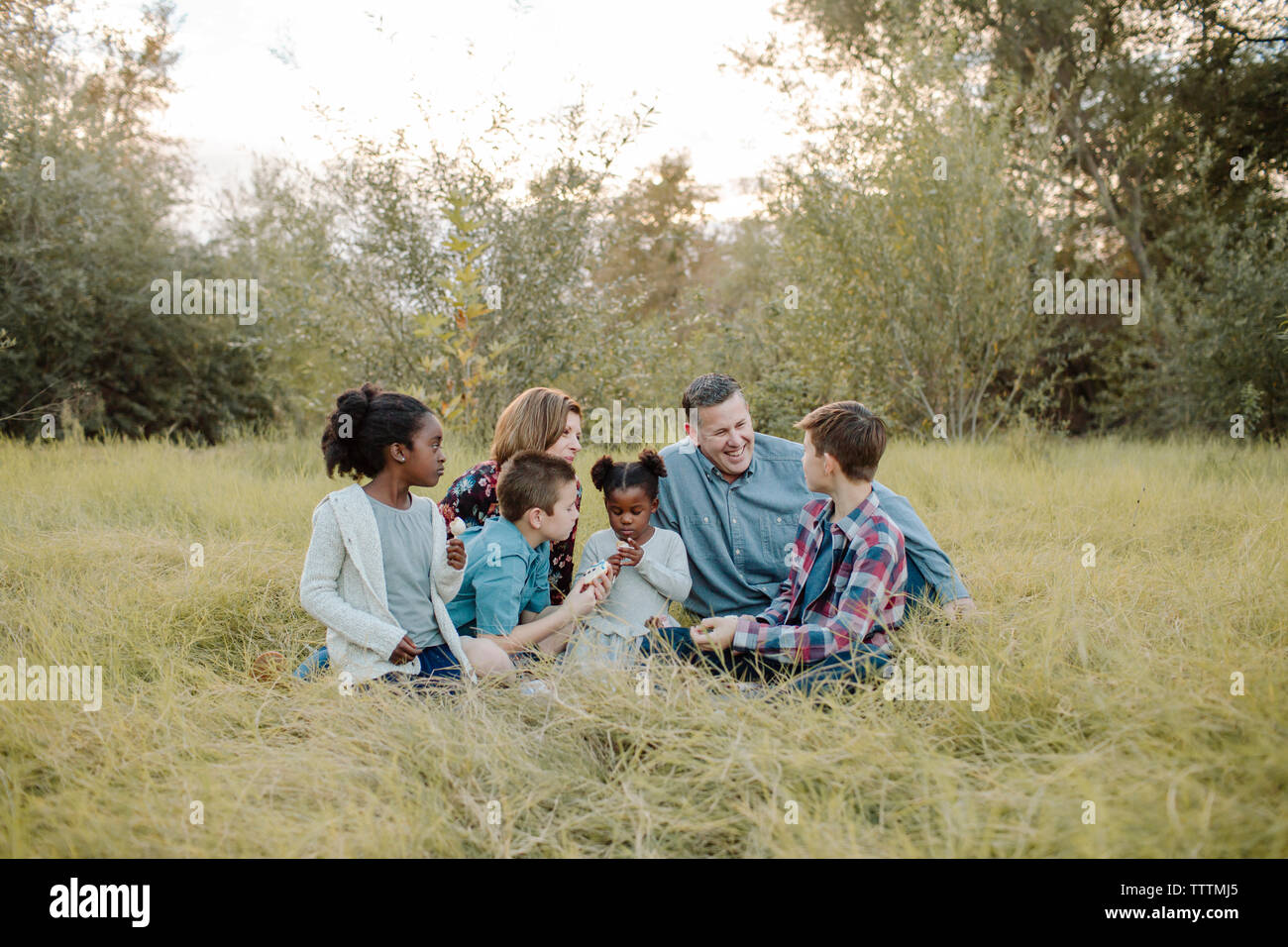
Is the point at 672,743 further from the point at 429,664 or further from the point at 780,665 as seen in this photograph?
the point at 429,664

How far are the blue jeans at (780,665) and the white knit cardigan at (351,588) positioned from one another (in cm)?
78

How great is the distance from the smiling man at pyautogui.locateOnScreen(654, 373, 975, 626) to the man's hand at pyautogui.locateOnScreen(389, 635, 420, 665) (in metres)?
1.36

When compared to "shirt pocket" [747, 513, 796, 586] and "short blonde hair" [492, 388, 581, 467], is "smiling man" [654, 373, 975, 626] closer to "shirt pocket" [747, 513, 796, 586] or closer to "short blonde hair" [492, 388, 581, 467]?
"shirt pocket" [747, 513, 796, 586]

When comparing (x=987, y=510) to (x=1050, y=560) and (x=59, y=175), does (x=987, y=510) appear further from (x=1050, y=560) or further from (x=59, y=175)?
(x=59, y=175)

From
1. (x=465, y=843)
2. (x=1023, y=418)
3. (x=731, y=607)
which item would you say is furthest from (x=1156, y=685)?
(x=1023, y=418)

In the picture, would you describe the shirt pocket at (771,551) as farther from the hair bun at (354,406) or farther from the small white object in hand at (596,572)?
the hair bun at (354,406)

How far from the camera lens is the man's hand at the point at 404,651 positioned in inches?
124

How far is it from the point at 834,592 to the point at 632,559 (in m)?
0.80

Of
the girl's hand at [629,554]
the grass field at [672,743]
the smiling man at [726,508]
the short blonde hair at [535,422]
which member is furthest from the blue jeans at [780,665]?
the short blonde hair at [535,422]

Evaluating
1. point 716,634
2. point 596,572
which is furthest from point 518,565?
point 716,634

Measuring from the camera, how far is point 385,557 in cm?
330

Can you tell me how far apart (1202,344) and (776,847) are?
931cm
